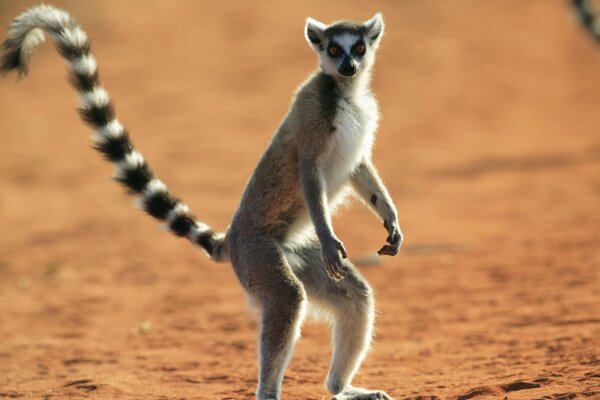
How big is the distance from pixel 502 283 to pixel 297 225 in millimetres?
4354

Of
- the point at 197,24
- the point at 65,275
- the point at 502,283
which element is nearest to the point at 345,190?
the point at 502,283

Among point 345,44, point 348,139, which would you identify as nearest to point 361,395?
point 348,139

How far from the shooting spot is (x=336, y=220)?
44.4 feet

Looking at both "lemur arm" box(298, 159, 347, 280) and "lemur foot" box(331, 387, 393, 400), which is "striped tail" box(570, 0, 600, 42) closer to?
"lemur arm" box(298, 159, 347, 280)

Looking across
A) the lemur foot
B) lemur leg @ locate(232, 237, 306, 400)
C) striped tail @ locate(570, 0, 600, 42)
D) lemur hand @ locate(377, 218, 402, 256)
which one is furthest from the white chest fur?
striped tail @ locate(570, 0, 600, 42)

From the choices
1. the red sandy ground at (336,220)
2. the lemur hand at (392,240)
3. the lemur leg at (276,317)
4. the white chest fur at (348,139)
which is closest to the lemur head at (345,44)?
the white chest fur at (348,139)

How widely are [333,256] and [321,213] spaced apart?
26cm

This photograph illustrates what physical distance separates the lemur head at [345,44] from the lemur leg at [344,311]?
1.14 metres

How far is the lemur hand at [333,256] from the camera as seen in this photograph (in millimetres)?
5395

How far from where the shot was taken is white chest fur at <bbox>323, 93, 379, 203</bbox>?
567 cm

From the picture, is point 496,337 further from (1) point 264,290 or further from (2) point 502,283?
(1) point 264,290

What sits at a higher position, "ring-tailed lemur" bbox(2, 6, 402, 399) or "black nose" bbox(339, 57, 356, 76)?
"black nose" bbox(339, 57, 356, 76)

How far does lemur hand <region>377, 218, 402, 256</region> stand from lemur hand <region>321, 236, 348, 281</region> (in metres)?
0.36

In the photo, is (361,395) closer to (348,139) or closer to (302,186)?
(302,186)
